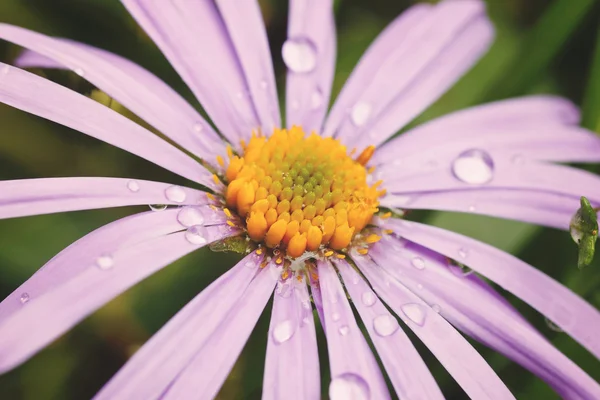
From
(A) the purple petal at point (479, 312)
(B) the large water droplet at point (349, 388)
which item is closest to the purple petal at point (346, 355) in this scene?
(B) the large water droplet at point (349, 388)

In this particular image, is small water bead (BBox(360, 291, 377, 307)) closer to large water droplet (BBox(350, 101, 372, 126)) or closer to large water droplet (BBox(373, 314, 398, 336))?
large water droplet (BBox(373, 314, 398, 336))

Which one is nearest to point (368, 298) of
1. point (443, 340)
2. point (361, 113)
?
point (443, 340)

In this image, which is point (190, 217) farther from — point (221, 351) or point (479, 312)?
point (479, 312)

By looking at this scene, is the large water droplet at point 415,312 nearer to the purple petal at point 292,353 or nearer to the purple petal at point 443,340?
the purple petal at point 443,340

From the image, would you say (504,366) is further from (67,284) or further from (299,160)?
(67,284)

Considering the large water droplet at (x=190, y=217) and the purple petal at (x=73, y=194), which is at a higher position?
the purple petal at (x=73, y=194)

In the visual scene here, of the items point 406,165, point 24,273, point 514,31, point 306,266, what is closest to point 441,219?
point 406,165
